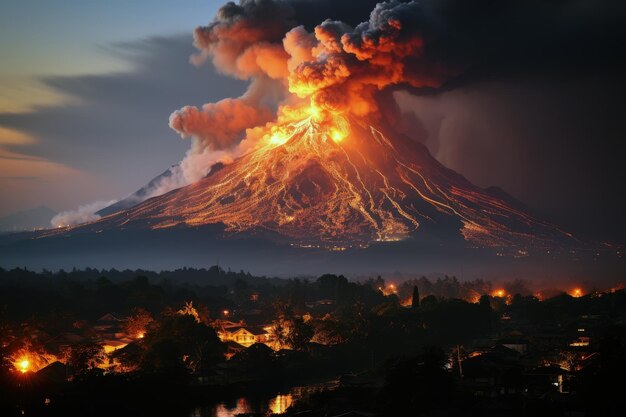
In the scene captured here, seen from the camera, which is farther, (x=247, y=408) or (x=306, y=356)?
(x=306, y=356)

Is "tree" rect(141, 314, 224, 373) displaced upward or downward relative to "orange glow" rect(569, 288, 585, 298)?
upward

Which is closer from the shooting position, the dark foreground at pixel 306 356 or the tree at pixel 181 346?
the dark foreground at pixel 306 356

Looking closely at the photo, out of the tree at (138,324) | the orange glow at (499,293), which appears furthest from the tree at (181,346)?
the orange glow at (499,293)

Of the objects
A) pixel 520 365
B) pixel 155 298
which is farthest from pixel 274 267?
pixel 520 365

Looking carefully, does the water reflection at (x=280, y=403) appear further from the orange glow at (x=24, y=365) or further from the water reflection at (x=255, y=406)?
the orange glow at (x=24, y=365)

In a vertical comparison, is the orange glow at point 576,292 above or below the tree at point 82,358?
below

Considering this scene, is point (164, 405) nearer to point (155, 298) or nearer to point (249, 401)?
point (249, 401)

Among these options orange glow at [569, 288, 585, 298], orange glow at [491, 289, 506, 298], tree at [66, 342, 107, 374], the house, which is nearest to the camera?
tree at [66, 342, 107, 374]

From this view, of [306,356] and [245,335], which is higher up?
[245,335]

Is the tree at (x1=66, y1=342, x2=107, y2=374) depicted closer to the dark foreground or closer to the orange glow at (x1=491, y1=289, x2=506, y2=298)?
Result: the dark foreground

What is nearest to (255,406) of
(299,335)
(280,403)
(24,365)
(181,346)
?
(280,403)

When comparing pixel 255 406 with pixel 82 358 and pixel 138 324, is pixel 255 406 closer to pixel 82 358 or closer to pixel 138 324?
pixel 82 358

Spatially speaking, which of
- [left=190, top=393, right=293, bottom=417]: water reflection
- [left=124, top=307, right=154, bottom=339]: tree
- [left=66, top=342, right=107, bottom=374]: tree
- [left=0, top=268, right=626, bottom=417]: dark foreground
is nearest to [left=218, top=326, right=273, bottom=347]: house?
[left=0, top=268, right=626, bottom=417]: dark foreground
